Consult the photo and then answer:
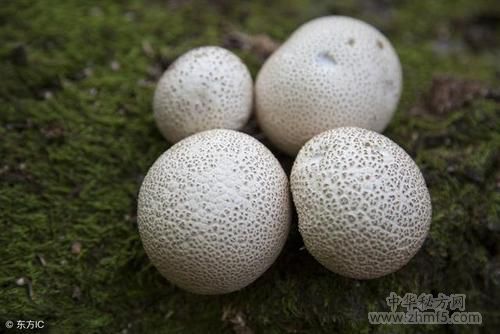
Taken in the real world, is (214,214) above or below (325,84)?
below

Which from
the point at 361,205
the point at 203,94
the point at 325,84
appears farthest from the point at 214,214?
the point at 325,84

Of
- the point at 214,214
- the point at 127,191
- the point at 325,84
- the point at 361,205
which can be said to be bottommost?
the point at 127,191

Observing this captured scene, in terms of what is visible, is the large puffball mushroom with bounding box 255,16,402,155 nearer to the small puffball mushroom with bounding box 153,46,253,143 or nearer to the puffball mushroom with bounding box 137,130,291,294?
the small puffball mushroom with bounding box 153,46,253,143

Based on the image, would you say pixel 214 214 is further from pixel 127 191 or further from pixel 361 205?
pixel 127 191

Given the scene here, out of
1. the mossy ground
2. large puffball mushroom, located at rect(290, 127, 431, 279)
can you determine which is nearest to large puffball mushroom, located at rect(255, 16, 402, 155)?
large puffball mushroom, located at rect(290, 127, 431, 279)

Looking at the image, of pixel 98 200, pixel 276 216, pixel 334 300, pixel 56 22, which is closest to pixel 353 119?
pixel 276 216

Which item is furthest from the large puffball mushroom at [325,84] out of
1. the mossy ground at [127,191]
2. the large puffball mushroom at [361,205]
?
the mossy ground at [127,191]
